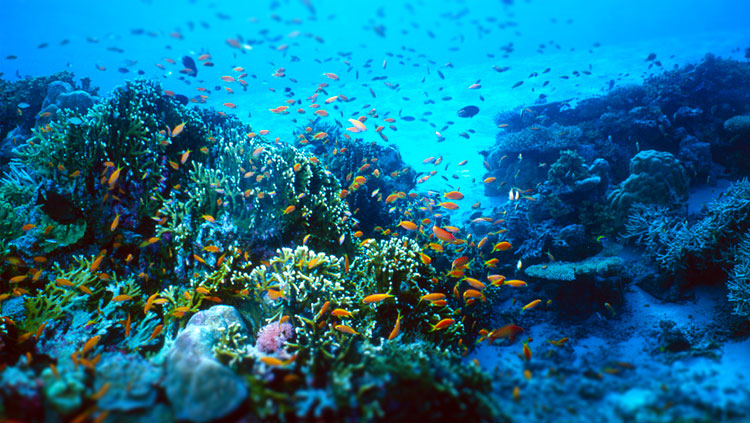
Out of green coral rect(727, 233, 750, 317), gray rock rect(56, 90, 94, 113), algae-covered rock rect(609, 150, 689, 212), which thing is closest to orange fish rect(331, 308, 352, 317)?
green coral rect(727, 233, 750, 317)

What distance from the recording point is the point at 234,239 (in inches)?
191

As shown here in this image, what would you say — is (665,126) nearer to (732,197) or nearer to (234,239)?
(732,197)

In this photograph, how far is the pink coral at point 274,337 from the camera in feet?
11.6

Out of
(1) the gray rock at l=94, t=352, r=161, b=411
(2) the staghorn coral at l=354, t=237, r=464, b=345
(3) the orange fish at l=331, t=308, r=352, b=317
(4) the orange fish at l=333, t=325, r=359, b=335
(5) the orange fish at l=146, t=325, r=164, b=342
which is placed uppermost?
(2) the staghorn coral at l=354, t=237, r=464, b=345

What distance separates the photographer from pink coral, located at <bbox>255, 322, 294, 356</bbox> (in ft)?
11.6

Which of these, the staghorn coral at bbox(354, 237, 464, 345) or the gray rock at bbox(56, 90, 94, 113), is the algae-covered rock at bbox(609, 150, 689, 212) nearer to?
the staghorn coral at bbox(354, 237, 464, 345)

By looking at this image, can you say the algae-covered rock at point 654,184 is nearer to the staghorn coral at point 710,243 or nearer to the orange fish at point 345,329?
the staghorn coral at point 710,243

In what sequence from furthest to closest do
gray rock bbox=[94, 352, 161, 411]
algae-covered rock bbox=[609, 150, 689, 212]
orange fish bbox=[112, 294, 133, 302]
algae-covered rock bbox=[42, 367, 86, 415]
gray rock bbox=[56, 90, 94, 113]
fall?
gray rock bbox=[56, 90, 94, 113] → algae-covered rock bbox=[609, 150, 689, 212] → orange fish bbox=[112, 294, 133, 302] → gray rock bbox=[94, 352, 161, 411] → algae-covered rock bbox=[42, 367, 86, 415]

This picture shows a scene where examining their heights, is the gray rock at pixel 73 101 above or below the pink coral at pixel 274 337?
above

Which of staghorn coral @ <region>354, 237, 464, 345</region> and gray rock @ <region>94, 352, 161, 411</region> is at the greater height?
staghorn coral @ <region>354, 237, 464, 345</region>

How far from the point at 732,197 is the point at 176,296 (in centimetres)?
923

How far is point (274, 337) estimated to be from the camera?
12.1 ft

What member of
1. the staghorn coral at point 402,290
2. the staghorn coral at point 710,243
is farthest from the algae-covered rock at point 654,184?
the staghorn coral at point 402,290

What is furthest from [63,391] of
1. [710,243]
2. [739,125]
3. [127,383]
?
[739,125]
